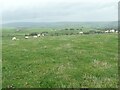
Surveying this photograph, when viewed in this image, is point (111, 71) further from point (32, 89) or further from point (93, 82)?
point (32, 89)

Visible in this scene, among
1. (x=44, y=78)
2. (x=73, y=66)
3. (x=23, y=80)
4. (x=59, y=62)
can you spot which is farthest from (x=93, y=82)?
(x=59, y=62)

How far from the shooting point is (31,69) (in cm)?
2236

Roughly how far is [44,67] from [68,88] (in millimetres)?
7281

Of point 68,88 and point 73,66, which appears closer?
point 68,88

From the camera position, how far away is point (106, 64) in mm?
23625

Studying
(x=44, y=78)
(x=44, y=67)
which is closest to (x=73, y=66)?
(x=44, y=67)

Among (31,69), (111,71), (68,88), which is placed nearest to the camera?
(68,88)

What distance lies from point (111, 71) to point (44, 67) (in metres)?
5.56

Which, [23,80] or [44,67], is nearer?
[23,80]

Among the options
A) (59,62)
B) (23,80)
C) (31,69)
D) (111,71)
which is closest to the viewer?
(23,80)

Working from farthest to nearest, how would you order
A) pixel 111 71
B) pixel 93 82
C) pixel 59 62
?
pixel 59 62 < pixel 111 71 < pixel 93 82

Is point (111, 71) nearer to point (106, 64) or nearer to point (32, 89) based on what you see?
point (106, 64)

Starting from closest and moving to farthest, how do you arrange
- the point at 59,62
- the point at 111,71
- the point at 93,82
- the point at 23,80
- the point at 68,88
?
the point at 68,88 < the point at 93,82 < the point at 23,80 < the point at 111,71 < the point at 59,62

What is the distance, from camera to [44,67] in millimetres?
22922
